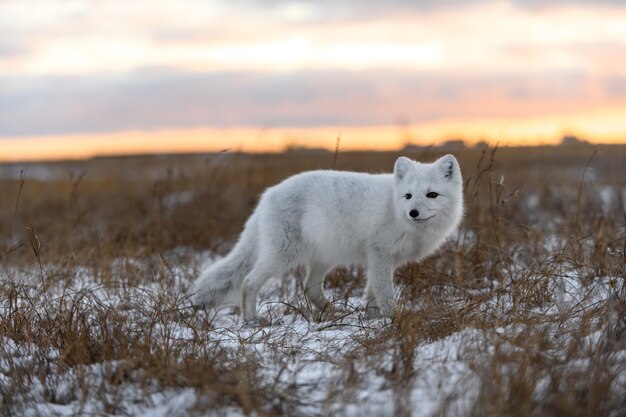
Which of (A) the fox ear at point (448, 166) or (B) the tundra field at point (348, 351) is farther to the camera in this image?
(A) the fox ear at point (448, 166)

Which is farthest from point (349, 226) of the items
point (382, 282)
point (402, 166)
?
point (402, 166)

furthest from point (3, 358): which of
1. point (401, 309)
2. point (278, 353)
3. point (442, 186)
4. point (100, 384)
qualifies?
point (442, 186)

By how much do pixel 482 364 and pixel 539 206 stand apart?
20.4ft

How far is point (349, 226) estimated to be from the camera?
4.52m

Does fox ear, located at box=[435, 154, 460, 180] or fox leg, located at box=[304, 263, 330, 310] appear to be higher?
fox ear, located at box=[435, 154, 460, 180]

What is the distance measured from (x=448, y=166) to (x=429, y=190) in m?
0.25

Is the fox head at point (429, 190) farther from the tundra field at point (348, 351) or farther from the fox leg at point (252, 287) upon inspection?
the fox leg at point (252, 287)

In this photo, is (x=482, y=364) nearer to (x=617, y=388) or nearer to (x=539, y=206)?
(x=617, y=388)

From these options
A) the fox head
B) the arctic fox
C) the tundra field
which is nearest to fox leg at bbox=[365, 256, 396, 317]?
the arctic fox

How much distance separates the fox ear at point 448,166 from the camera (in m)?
4.39

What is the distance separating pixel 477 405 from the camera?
2518 millimetres

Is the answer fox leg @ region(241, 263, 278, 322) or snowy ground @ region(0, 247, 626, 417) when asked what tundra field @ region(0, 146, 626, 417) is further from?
fox leg @ region(241, 263, 278, 322)

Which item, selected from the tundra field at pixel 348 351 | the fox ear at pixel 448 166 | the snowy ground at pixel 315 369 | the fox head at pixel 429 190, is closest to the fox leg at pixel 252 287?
the tundra field at pixel 348 351

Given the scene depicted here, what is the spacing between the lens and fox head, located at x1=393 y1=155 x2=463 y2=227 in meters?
4.24
